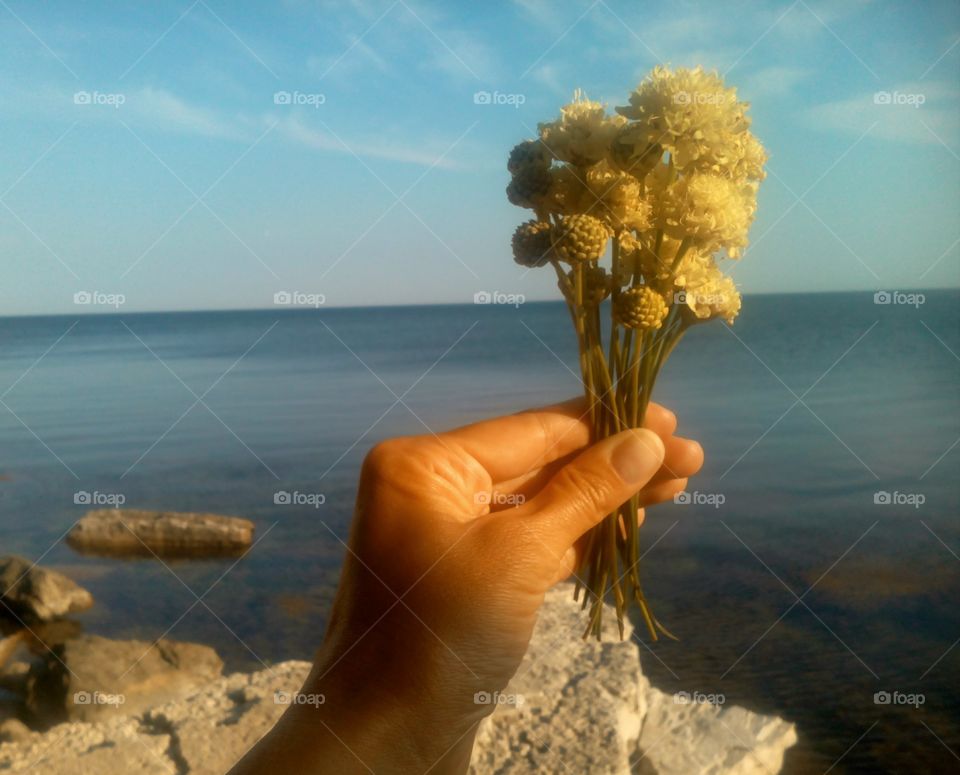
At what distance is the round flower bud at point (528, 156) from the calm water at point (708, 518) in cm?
444

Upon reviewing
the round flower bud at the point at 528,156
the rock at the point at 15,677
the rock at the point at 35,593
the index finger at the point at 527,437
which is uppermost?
the round flower bud at the point at 528,156

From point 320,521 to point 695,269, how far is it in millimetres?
8103

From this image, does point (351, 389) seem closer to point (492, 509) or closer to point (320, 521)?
point (320, 521)

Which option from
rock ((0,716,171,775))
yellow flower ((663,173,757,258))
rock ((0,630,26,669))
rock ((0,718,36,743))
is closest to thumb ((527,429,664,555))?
yellow flower ((663,173,757,258))

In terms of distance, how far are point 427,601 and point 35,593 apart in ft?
22.9

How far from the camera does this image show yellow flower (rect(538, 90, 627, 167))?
6.61 feet

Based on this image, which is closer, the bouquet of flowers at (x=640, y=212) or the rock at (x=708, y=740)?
the bouquet of flowers at (x=640, y=212)

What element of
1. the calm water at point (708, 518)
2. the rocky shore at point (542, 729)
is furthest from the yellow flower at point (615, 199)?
the calm water at point (708, 518)

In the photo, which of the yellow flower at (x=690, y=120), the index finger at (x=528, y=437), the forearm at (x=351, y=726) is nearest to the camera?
the forearm at (x=351, y=726)

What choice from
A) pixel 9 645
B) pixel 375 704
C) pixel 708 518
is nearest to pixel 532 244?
pixel 375 704

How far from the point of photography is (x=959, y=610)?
7.11m

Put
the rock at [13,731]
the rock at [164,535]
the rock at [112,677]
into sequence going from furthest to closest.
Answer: the rock at [164,535] → the rock at [112,677] → the rock at [13,731]

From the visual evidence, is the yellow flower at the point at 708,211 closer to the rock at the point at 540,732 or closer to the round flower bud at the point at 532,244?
→ the round flower bud at the point at 532,244

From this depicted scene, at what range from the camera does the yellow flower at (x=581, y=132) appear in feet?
6.61
